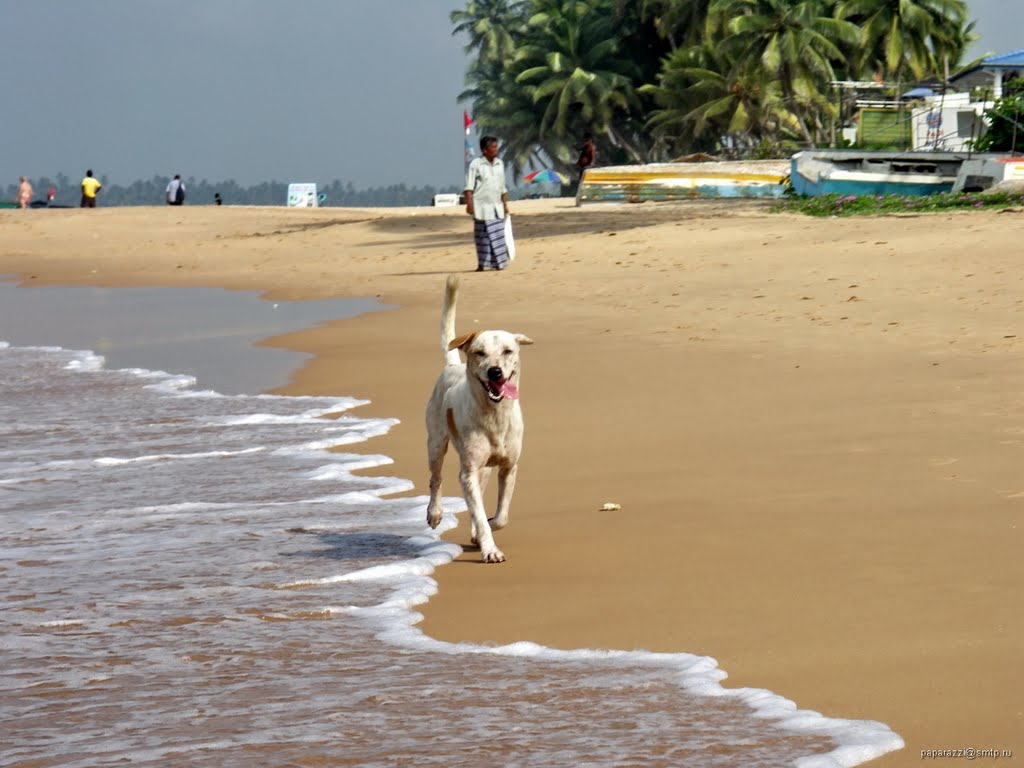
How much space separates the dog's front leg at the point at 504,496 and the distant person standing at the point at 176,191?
4608 centimetres

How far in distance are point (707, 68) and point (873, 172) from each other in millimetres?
32998

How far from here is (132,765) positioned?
3.77m

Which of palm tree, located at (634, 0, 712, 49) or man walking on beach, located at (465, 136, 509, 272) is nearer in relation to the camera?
man walking on beach, located at (465, 136, 509, 272)

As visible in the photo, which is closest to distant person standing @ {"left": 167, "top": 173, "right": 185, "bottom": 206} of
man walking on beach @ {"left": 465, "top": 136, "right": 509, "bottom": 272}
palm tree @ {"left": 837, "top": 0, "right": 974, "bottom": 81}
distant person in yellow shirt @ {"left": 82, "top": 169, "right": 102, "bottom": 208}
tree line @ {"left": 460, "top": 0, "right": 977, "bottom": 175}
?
distant person in yellow shirt @ {"left": 82, "top": 169, "right": 102, "bottom": 208}

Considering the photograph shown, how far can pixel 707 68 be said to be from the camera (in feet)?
200

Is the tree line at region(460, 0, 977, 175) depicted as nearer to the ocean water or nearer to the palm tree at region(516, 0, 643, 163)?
the palm tree at region(516, 0, 643, 163)

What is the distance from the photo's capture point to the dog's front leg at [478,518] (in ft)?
19.6

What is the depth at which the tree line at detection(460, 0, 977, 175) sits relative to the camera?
56.3 meters

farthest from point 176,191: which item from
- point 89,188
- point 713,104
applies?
point 713,104

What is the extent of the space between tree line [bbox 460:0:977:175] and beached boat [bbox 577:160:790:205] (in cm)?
1251

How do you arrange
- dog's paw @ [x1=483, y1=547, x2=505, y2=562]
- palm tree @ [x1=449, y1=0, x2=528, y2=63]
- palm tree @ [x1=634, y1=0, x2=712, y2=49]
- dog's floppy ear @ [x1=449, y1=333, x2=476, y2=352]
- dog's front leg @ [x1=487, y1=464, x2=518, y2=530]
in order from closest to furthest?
dog's paw @ [x1=483, y1=547, x2=505, y2=562] < dog's floppy ear @ [x1=449, y1=333, x2=476, y2=352] < dog's front leg @ [x1=487, y1=464, x2=518, y2=530] < palm tree @ [x1=634, y1=0, x2=712, y2=49] < palm tree @ [x1=449, y1=0, x2=528, y2=63]

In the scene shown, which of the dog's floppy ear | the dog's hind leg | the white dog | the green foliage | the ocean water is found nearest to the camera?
the ocean water

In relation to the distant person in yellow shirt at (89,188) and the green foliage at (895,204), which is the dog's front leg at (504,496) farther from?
the distant person in yellow shirt at (89,188)

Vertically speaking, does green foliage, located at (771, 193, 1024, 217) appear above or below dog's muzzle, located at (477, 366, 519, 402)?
above
